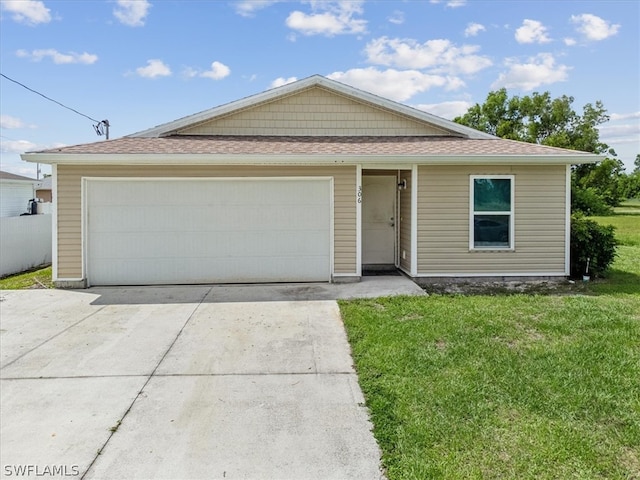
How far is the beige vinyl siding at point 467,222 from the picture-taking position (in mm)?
8602

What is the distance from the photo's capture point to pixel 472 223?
28.4ft

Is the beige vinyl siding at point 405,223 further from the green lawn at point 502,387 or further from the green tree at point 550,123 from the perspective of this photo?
the green tree at point 550,123

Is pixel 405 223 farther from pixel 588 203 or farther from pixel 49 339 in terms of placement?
pixel 588 203

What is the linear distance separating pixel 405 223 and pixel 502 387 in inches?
231

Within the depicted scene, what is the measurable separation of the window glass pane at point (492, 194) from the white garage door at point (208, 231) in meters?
2.93

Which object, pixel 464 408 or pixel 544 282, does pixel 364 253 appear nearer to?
pixel 544 282

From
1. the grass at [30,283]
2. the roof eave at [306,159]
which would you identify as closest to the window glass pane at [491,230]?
the roof eave at [306,159]

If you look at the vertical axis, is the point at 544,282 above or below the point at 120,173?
below

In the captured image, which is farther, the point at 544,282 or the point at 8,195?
the point at 8,195

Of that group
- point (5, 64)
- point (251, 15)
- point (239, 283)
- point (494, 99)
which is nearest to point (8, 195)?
point (5, 64)

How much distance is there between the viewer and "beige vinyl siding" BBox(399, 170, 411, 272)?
9102mm

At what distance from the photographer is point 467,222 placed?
28.3 feet

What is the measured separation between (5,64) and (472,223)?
1352cm

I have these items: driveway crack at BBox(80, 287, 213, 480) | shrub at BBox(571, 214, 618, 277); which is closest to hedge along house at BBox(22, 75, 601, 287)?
shrub at BBox(571, 214, 618, 277)
